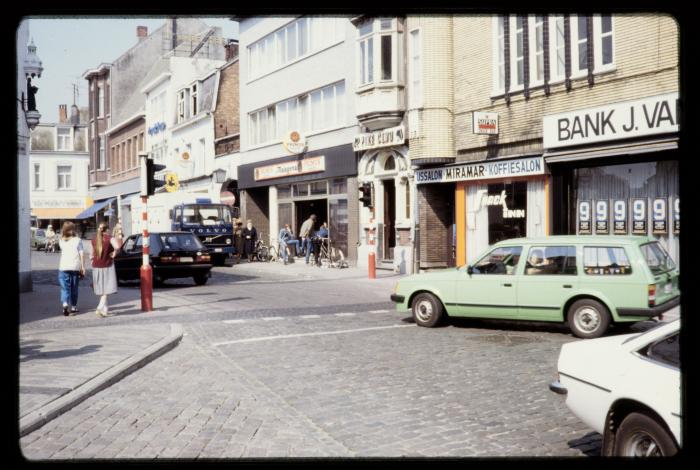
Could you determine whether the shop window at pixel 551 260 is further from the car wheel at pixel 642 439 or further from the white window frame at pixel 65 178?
the white window frame at pixel 65 178

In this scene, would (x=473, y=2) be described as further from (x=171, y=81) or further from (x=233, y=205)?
(x=171, y=81)

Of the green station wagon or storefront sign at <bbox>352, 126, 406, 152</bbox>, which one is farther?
storefront sign at <bbox>352, 126, 406, 152</bbox>

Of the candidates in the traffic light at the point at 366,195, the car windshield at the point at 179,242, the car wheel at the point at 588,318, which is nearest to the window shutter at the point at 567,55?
the traffic light at the point at 366,195

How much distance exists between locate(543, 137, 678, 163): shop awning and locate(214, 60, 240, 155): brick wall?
895 inches

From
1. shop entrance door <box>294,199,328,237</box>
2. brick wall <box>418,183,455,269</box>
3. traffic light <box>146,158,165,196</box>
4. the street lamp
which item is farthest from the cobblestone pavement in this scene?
shop entrance door <box>294,199,328,237</box>

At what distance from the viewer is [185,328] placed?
40.1ft

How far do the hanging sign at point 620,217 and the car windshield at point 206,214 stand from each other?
17.1 m

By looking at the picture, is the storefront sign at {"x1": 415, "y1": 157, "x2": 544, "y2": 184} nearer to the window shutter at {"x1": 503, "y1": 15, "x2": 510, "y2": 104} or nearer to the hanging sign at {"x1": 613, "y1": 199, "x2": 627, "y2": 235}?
the window shutter at {"x1": 503, "y1": 15, "x2": 510, "y2": 104}

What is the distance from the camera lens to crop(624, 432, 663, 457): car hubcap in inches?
142

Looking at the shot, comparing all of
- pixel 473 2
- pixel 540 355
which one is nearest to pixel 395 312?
pixel 540 355

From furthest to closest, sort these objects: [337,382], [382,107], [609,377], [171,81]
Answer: [171,81], [382,107], [337,382], [609,377]

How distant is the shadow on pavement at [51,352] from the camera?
8.88m

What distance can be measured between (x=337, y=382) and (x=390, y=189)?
18.4 meters

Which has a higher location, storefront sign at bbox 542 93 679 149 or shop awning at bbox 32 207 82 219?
storefront sign at bbox 542 93 679 149
